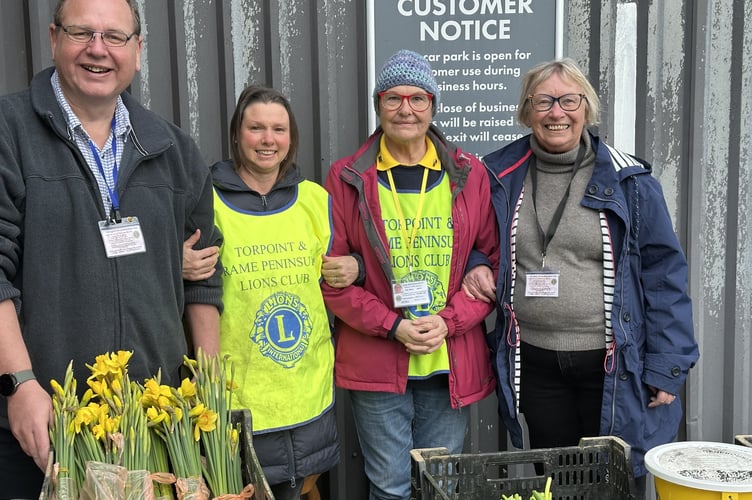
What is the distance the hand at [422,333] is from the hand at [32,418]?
4.21 feet

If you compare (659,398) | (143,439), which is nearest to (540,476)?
(659,398)

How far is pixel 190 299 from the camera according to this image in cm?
241

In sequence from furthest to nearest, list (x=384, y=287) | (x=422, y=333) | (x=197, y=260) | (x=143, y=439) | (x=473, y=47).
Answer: (x=473, y=47), (x=384, y=287), (x=422, y=333), (x=197, y=260), (x=143, y=439)

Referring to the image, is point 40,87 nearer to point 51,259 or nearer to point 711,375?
point 51,259

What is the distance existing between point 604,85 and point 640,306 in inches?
51.7

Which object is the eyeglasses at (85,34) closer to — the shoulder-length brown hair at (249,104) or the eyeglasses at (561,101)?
the shoulder-length brown hair at (249,104)

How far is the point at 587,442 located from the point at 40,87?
74.9 inches

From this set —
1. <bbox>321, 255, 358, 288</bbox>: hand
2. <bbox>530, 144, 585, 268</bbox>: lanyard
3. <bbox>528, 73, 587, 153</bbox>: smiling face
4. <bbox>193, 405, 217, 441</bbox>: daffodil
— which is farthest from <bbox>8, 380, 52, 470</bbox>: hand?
<bbox>528, 73, 587, 153</bbox>: smiling face

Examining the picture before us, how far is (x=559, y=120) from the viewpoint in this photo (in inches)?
105

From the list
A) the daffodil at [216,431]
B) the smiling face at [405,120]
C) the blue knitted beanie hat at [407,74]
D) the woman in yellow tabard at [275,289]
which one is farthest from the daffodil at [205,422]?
the blue knitted beanie hat at [407,74]

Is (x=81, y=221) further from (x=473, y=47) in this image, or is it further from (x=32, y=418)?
(x=473, y=47)

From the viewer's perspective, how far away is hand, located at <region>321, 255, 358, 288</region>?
105 inches

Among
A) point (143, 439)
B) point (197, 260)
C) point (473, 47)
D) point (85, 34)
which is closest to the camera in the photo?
point (143, 439)

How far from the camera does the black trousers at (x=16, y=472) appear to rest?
2.05m
